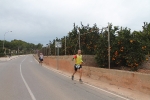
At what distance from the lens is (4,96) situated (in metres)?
Answer: 9.39

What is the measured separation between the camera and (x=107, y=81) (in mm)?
12406

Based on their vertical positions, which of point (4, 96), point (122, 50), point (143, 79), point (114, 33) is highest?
point (114, 33)

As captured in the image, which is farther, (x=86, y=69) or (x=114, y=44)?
(x=114, y=44)

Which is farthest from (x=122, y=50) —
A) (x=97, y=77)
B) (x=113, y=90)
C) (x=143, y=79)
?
(x=143, y=79)

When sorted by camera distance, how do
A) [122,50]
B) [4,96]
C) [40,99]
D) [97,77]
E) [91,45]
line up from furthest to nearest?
1. [91,45]
2. [122,50]
3. [97,77]
4. [4,96]
5. [40,99]

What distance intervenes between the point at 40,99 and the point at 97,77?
5.71 metres

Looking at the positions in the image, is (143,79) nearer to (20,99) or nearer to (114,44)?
(20,99)

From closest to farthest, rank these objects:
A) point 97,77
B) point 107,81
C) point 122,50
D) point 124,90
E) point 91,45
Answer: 1. point 124,90
2. point 107,81
3. point 97,77
4. point 122,50
5. point 91,45

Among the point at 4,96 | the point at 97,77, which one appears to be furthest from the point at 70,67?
the point at 4,96

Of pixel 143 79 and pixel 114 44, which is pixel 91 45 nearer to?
pixel 114 44

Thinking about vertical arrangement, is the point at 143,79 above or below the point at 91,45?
below

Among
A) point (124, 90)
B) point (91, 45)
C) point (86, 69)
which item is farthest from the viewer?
point (91, 45)

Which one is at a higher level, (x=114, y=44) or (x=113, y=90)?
(x=114, y=44)

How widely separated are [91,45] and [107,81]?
471 inches
